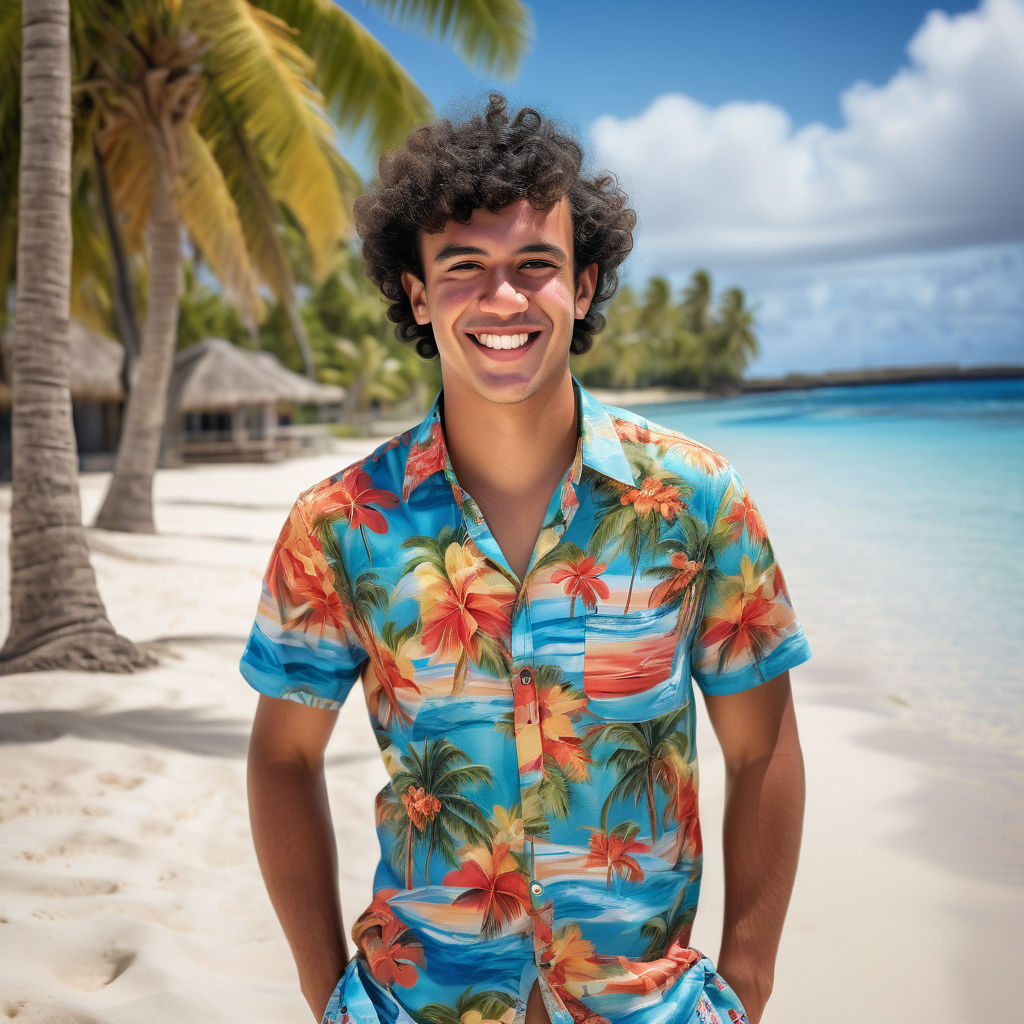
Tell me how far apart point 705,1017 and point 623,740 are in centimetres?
42

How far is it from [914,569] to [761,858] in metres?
11.0

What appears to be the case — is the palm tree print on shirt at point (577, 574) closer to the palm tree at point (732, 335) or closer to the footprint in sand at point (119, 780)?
the footprint in sand at point (119, 780)

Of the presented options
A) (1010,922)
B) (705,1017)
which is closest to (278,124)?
(1010,922)

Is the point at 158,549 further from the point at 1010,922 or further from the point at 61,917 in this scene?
the point at 1010,922

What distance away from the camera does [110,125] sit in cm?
1098

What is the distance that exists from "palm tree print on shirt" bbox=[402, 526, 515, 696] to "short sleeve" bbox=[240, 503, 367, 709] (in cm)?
15

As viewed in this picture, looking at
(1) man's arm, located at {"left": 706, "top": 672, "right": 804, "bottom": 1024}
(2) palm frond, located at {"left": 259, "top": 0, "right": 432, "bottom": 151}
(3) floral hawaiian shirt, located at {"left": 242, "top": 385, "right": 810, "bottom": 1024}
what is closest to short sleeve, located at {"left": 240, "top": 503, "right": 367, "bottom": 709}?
(3) floral hawaiian shirt, located at {"left": 242, "top": 385, "right": 810, "bottom": 1024}

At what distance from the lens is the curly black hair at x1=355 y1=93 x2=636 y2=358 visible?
168 centimetres

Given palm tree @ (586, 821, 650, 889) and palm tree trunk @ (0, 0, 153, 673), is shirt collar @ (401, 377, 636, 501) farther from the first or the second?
palm tree trunk @ (0, 0, 153, 673)

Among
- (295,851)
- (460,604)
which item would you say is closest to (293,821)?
(295,851)

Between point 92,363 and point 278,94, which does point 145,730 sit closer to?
point 278,94

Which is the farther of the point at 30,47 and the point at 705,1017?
the point at 30,47

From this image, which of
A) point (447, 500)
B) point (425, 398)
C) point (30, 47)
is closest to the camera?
point (447, 500)

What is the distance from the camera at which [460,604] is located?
1.55 meters
